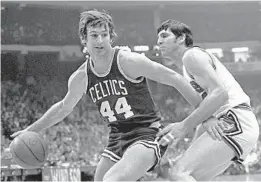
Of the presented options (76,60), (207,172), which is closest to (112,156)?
(207,172)

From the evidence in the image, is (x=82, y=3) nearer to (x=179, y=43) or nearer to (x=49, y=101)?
(x=49, y=101)

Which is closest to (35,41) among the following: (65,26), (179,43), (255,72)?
(65,26)

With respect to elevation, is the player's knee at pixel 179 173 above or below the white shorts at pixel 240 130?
below

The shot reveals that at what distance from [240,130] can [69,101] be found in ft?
4.69

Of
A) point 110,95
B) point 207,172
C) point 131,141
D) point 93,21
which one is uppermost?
point 93,21

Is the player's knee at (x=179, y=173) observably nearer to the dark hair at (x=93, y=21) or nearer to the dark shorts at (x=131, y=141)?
the dark shorts at (x=131, y=141)

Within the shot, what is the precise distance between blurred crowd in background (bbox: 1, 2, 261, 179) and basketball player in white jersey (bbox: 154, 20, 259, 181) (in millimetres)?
9710

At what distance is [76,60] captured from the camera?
51.8 feet

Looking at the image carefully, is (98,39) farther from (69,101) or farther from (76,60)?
(76,60)

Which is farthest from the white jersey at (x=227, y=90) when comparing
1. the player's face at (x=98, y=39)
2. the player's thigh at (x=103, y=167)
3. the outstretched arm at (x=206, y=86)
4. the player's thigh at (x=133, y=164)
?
the player's thigh at (x=103, y=167)

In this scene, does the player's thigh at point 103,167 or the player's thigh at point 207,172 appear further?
the player's thigh at point 103,167

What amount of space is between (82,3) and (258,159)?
7498 mm

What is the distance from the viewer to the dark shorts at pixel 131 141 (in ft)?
11.0

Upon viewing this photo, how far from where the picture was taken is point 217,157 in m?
3.22
